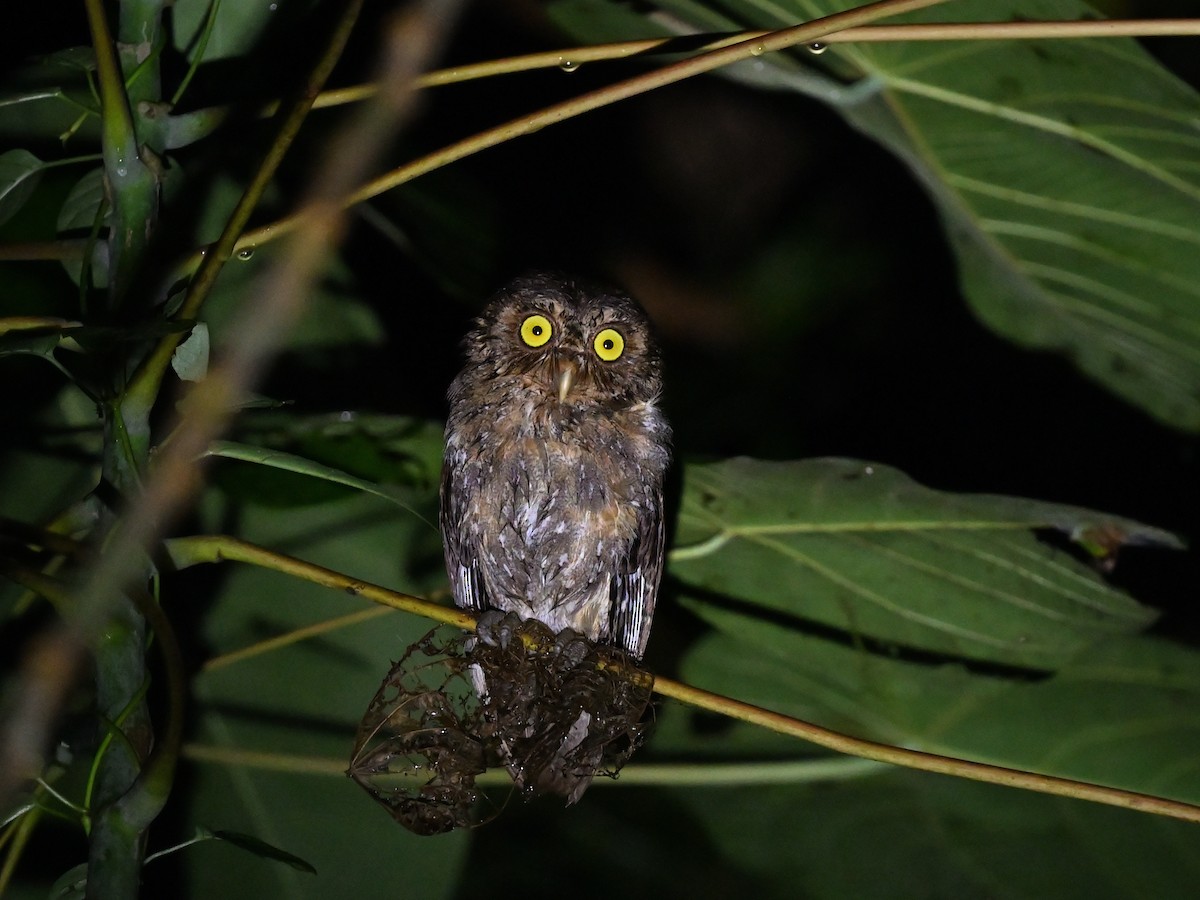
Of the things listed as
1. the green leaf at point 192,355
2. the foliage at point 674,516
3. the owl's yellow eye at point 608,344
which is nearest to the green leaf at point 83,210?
the foliage at point 674,516

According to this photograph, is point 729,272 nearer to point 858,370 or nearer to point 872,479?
point 858,370

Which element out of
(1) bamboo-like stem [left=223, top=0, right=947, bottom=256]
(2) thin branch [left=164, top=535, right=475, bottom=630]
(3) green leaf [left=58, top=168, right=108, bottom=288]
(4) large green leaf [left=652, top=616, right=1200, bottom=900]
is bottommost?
(4) large green leaf [left=652, top=616, right=1200, bottom=900]

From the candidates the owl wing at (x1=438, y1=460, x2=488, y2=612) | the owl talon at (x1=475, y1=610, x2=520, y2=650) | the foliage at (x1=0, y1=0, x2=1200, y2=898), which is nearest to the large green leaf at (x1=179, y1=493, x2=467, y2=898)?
the foliage at (x1=0, y1=0, x2=1200, y2=898)

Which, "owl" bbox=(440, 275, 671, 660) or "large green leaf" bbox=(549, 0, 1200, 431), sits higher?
"large green leaf" bbox=(549, 0, 1200, 431)

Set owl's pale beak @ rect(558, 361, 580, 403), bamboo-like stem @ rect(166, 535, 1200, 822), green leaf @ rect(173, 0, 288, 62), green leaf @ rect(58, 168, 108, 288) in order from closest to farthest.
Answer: bamboo-like stem @ rect(166, 535, 1200, 822)
green leaf @ rect(58, 168, 108, 288)
green leaf @ rect(173, 0, 288, 62)
owl's pale beak @ rect(558, 361, 580, 403)

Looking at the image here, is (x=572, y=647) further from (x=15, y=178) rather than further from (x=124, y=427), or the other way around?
(x=15, y=178)

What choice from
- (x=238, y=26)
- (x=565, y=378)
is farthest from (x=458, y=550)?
(x=238, y=26)

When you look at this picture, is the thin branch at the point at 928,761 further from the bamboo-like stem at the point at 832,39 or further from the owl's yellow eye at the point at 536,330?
the owl's yellow eye at the point at 536,330

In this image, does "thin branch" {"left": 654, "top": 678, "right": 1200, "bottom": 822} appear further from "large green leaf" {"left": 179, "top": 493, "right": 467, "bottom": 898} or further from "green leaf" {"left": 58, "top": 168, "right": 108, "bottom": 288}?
"large green leaf" {"left": 179, "top": 493, "right": 467, "bottom": 898}
